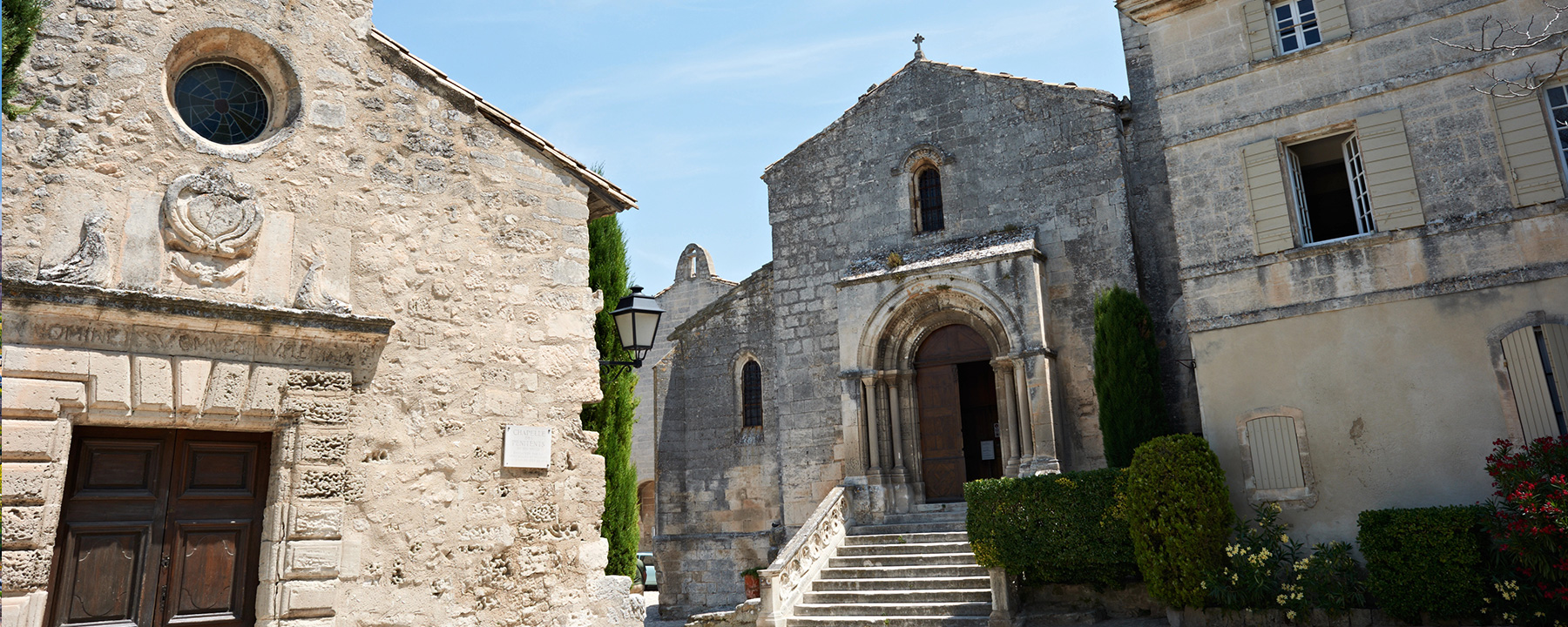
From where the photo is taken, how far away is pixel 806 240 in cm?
1588

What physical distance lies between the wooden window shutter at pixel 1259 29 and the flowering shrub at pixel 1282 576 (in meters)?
5.06

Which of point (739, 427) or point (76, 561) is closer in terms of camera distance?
point (76, 561)

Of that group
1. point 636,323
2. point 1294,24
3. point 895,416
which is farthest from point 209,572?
point 1294,24

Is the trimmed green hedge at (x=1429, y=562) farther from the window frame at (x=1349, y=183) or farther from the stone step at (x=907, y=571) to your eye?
the stone step at (x=907, y=571)

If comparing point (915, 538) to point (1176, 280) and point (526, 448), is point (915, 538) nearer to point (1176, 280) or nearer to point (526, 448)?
point (1176, 280)

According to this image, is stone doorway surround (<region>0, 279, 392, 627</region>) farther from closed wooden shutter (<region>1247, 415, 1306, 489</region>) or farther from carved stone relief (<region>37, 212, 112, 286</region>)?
closed wooden shutter (<region>1247, 415, 1306, 489</region>)

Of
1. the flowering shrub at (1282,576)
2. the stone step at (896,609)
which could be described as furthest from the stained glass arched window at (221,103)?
the flowering shrub at (1282,576)

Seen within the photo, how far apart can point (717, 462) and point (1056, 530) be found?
6.90 meters

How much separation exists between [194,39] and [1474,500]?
11.4m

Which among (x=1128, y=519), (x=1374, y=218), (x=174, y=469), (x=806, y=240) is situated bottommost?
(x=1128, y=519)

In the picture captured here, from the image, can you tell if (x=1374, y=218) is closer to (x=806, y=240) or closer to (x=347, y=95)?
(x=806, y=240)

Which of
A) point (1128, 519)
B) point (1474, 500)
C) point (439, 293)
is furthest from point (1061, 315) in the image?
point (439, 293)

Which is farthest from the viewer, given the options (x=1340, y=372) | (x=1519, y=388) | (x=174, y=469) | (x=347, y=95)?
(x=1340, y=372)

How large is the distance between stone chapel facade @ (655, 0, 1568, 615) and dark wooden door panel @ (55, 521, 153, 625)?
9.54m
